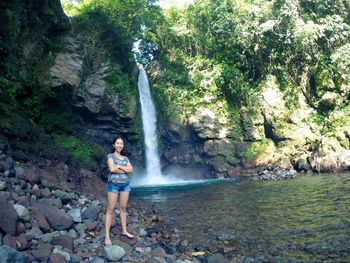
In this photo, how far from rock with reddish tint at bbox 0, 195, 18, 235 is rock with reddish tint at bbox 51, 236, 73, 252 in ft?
2.76

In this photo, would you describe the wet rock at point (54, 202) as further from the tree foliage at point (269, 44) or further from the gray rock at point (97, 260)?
the tree foliage at point (269, 44)

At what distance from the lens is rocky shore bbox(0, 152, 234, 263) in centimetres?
581

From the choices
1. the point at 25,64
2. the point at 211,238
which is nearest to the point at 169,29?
the point at 25,64

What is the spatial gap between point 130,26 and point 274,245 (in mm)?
25150

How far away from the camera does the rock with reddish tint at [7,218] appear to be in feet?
18.9

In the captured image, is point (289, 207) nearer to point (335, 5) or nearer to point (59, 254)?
point (59, 254)

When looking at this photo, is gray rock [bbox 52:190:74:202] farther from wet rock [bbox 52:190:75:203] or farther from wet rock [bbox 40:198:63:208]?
wet rock [bbox 40:198:63:208]

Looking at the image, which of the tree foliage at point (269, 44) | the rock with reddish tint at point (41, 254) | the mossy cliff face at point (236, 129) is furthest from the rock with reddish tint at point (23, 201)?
the tree foliage at point (269, 44)

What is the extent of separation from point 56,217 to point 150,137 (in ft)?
72.5

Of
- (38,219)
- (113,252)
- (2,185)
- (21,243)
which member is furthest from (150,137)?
(21,243)

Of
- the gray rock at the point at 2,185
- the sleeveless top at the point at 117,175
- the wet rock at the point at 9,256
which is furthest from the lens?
the gray rock at the point at 2,185

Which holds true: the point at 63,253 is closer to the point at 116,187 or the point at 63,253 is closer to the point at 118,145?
the point at 116,187

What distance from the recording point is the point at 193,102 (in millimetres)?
30094

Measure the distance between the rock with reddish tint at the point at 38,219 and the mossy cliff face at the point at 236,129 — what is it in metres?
Result: 22.1
